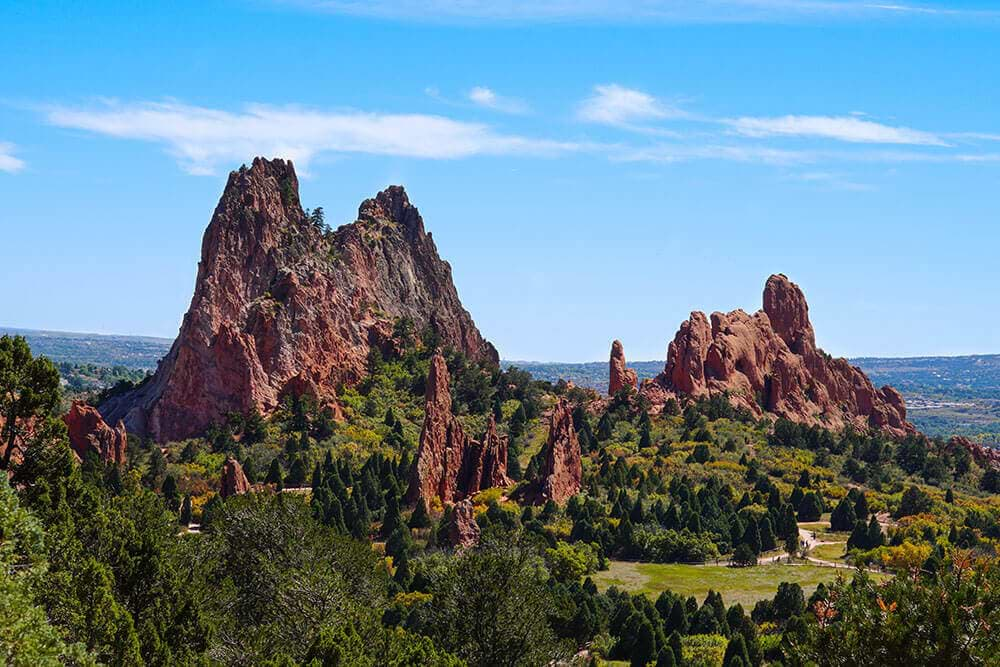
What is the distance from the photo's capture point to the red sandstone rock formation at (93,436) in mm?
87000

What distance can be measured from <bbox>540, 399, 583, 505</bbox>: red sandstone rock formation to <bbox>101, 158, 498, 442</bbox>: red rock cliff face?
1153 inches

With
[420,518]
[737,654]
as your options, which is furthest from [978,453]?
[737,654]

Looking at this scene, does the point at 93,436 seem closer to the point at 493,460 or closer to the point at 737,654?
the point at 493,460

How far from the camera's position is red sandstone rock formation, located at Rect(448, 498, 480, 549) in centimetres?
7219

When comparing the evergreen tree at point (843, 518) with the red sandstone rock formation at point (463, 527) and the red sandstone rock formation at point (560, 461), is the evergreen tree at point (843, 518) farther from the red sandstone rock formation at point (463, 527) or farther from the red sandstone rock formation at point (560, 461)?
the red sandstone rock formation at point (463, 527)

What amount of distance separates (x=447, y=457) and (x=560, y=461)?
9.75 metres

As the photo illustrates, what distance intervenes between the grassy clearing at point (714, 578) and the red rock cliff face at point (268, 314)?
146 feet

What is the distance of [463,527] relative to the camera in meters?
72.8

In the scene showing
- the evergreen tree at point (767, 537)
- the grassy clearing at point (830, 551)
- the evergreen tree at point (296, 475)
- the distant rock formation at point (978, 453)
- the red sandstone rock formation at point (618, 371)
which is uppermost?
the red sandstone rock formation at point (618, 371)

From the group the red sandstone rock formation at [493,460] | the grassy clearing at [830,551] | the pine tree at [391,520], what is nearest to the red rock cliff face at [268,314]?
the red sandstone rock formation at [493,460]

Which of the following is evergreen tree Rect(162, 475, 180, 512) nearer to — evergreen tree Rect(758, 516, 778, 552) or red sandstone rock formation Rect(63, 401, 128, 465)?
red sandstone rock formation Rect(63, 401, 128, 465)

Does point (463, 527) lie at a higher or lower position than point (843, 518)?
higher

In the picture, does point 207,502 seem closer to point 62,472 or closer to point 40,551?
point 62,472

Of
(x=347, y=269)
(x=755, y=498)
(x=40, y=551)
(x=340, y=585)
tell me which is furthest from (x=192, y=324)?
(x=40, y=551)
